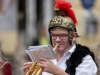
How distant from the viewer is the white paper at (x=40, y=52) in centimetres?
565

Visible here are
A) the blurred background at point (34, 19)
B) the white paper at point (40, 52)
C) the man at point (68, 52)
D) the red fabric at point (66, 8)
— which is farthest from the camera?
the blurred background at point (34, 19)

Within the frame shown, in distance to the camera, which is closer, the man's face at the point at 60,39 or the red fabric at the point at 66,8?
the man's face at the point at 60,39

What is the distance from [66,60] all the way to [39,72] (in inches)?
18.6

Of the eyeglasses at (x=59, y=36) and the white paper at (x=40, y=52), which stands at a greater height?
the eyeglasses at (x=59, y=36)

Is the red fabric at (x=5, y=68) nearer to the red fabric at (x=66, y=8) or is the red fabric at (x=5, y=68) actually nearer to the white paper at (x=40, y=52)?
the white paper at (x=40, y=52)

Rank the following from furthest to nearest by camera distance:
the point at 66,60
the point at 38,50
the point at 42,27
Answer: the point at 42,27 < the point at 66,60 < the point at 38,50

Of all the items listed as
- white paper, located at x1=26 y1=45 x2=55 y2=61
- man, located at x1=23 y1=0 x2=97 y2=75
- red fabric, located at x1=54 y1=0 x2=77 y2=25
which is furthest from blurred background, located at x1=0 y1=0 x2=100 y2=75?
white paper, located at x1=26 y1=45 x2=55 y2=61

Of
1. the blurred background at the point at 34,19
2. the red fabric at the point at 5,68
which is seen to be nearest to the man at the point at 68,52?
the red fabric at the point at 5,68

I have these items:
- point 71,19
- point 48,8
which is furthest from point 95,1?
point 71,19

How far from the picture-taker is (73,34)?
241 inches

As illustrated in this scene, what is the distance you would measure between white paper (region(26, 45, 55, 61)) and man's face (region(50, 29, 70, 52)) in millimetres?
270

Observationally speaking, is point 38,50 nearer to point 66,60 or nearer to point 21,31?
point 66,60

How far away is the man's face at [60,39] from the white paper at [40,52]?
0.27 m

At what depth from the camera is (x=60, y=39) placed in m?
5.96
